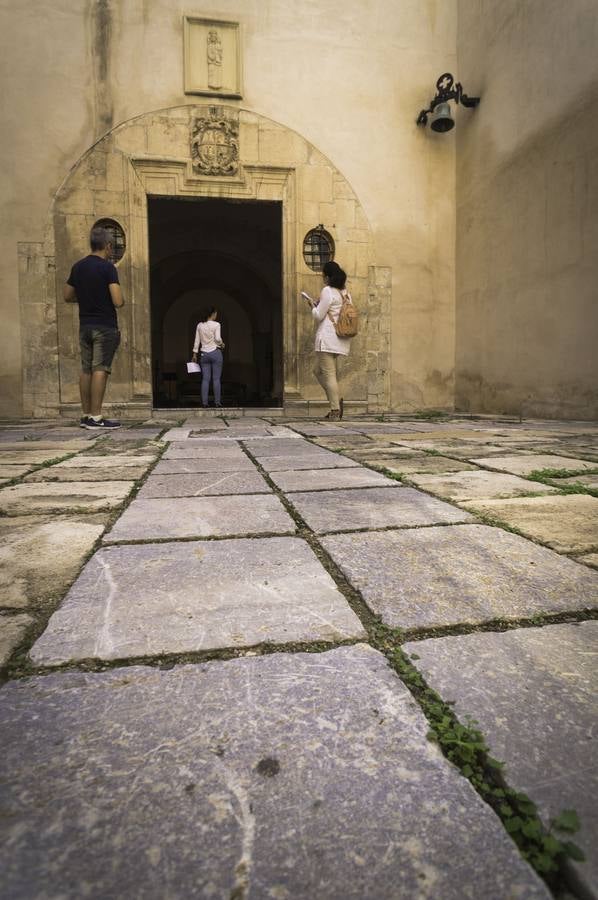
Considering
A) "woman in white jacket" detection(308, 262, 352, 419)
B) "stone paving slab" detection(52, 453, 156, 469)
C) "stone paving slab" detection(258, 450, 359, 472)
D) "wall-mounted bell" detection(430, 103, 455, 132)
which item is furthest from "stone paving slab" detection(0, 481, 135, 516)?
"wall-mounted bell" detection(430, 103, 455, 132)

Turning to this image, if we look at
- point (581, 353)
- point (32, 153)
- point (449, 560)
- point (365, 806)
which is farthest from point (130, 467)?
point (32, 153)

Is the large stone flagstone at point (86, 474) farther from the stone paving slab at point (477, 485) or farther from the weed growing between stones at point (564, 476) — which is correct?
the weed growing between stones at point (564, 476)

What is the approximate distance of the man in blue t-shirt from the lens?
5039 mm

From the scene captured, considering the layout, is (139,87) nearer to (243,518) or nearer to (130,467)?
(130,467)

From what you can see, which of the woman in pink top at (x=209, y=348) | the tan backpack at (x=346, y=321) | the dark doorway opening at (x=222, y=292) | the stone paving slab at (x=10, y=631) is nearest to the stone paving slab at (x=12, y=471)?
the stone paving slab at (x=10, y=631)

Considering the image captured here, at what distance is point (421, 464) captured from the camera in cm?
291

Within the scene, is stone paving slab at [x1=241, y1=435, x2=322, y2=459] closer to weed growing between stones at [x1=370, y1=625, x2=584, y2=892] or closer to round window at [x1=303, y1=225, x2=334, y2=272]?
weed growing between stones at [x1=370, y1=625, x2=584, y2=892]

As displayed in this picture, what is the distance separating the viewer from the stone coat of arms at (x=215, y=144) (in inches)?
298

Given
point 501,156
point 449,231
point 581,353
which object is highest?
point 501,156

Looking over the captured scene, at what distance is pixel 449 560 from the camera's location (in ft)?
4.38

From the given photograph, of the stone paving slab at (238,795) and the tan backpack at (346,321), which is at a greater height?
the tan backpack at (346,321)

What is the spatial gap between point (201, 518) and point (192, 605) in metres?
0.69

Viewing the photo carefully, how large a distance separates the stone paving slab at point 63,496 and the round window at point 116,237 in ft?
20.0

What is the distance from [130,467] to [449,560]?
200 cm
